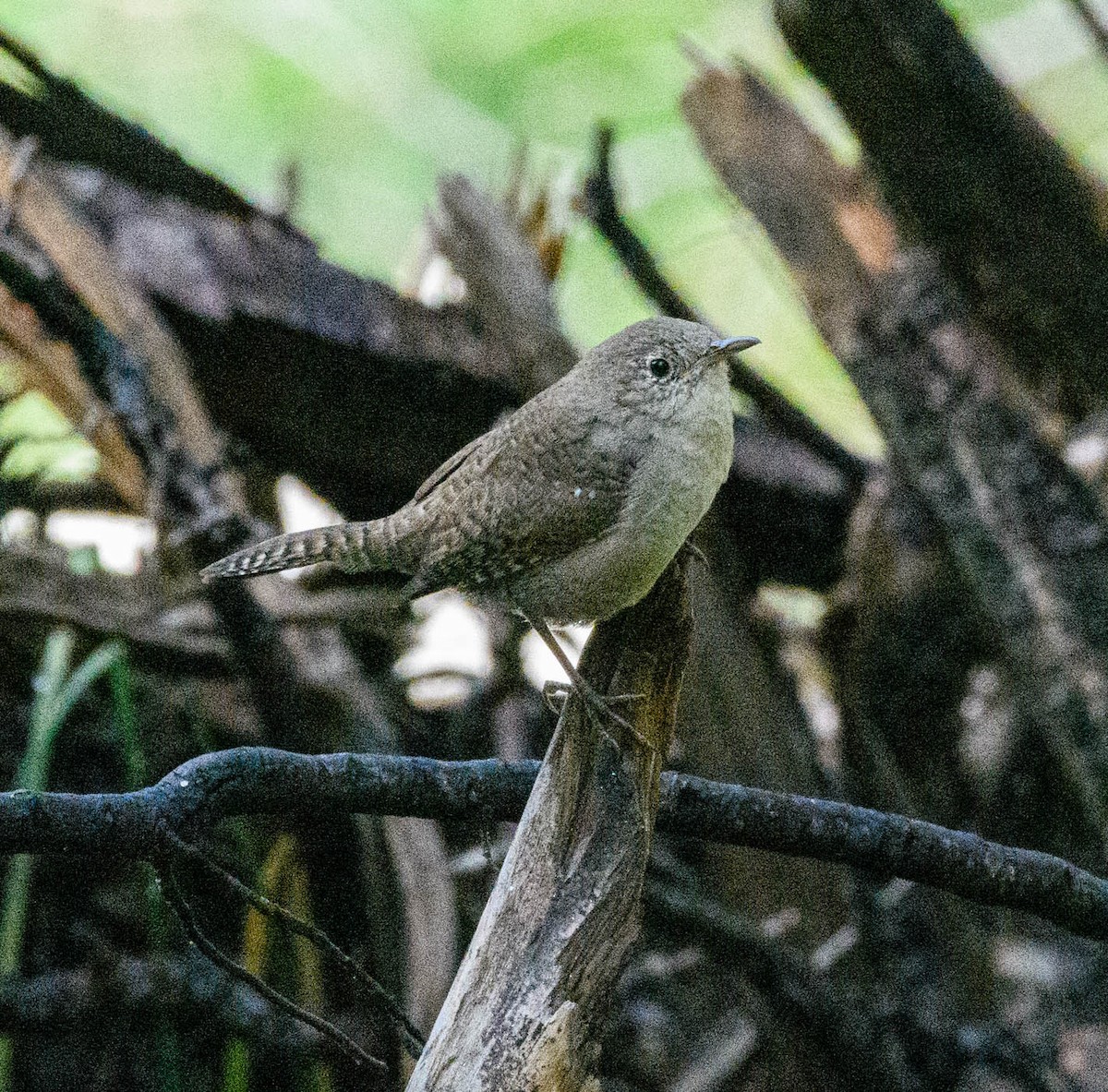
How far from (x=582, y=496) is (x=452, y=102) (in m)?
3.89

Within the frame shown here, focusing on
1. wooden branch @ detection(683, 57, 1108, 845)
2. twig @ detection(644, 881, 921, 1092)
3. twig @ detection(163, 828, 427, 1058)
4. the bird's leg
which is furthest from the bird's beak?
wooden branch @ detection(683, 57, 1108, 845)

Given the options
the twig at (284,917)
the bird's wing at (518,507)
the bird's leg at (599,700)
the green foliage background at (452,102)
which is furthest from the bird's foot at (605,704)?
the green foliage background at (452,102)

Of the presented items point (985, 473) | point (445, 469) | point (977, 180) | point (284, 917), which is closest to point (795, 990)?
point (985, 473)

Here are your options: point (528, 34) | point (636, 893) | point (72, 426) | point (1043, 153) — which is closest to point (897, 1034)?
point (636, 893)

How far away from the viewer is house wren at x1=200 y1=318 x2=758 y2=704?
2137mm

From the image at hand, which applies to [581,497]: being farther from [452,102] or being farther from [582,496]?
[452,102]

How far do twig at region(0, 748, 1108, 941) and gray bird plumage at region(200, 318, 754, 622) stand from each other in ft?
1.21

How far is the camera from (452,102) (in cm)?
563

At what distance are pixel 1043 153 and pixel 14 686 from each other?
10.6 feet

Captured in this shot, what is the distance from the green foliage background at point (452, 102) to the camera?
5.46m

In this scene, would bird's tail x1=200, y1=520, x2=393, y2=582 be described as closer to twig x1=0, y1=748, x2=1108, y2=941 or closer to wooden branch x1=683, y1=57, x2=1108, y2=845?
twig x1=0, y1=748, x2=1108, y2=941

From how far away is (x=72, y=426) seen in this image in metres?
3.56

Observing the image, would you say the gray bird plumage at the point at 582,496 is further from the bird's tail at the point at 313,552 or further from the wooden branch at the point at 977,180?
the wooden branch at the point at 977,180

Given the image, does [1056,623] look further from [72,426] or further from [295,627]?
[72,426]
